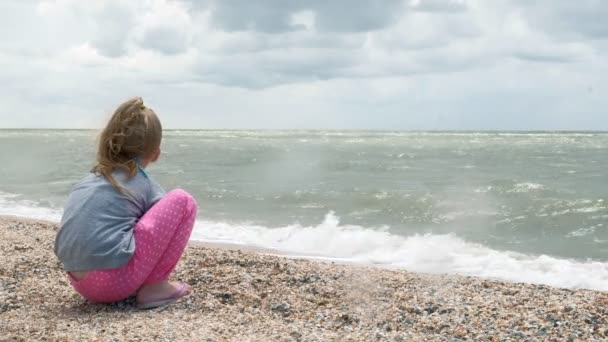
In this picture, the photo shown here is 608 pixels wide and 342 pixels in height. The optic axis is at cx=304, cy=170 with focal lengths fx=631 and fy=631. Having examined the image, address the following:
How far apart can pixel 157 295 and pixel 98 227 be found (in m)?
0.59

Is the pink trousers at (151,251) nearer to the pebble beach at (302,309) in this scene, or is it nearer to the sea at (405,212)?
the pebble beach at (302,309)

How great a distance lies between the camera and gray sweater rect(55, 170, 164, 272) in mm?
3732

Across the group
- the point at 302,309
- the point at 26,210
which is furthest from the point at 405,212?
the point at 302,309

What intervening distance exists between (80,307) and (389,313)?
77.3 inches

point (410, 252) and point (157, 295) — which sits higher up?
point (157, 295)

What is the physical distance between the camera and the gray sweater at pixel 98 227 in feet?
12.2

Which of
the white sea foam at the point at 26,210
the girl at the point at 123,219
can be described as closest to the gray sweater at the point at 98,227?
the girl at the point at 123,219

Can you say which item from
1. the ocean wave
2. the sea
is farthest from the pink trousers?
the ocean wave

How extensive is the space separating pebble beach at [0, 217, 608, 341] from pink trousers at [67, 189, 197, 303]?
0.50 ft

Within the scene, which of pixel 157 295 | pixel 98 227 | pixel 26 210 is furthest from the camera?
pixel 26 210

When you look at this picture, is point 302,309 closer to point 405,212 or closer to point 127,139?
point 127,139

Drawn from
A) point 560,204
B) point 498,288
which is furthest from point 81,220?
point 560,204

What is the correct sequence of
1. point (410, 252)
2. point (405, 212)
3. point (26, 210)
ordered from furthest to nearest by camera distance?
1. point (26, 210)
2. point (405, 212)
3. point (410, 252)

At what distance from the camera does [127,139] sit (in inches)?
150
